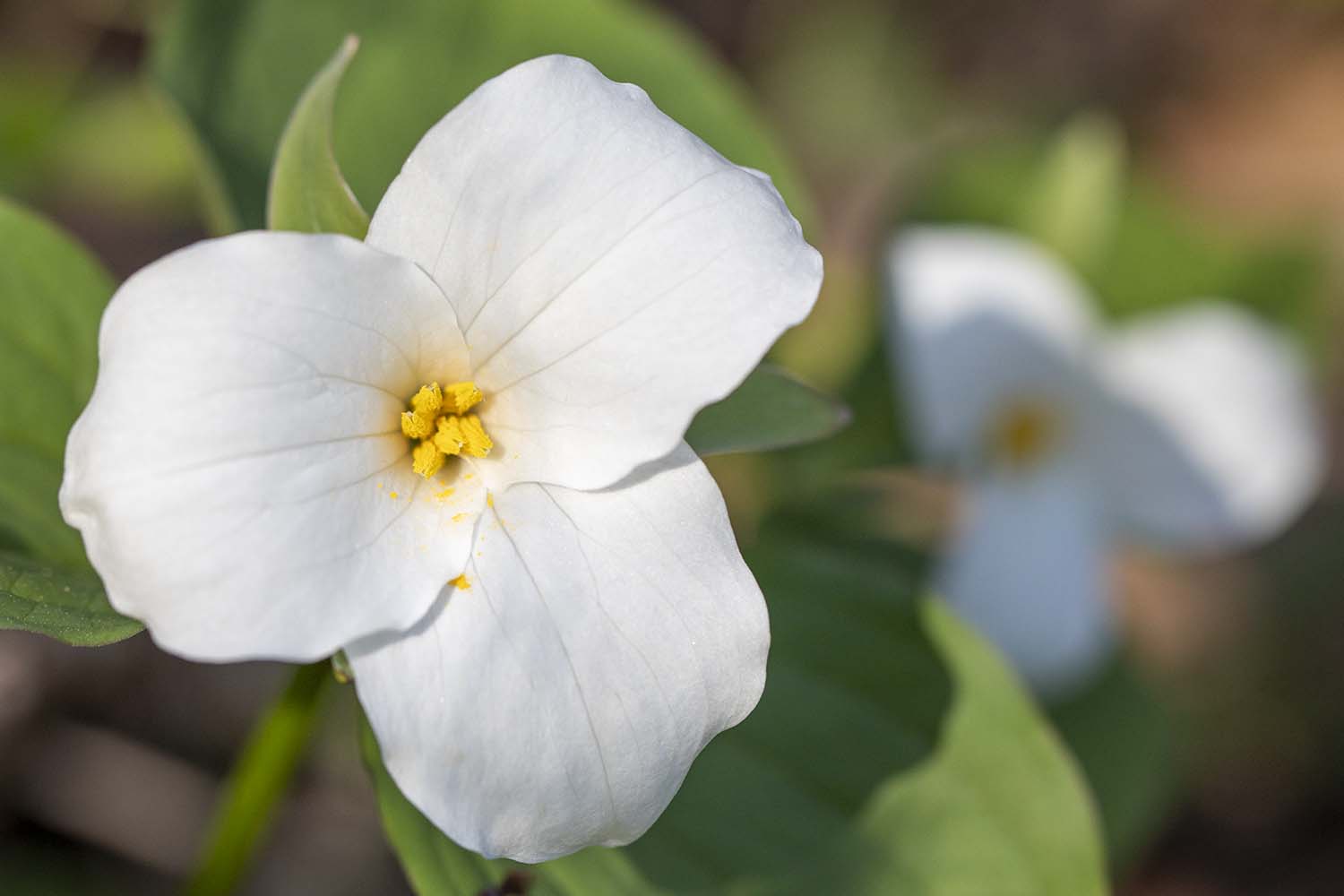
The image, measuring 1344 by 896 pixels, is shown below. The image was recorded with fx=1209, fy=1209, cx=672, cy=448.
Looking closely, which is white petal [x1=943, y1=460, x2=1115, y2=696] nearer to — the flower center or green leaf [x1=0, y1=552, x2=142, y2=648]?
the flower center

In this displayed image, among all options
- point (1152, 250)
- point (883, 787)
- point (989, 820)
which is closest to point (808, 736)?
point (883, 787)

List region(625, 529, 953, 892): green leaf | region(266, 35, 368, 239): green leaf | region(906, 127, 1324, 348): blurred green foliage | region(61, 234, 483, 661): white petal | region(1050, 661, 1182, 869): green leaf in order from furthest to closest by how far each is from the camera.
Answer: region(906, 127, 1324, 348): blurred green foliage < region(1050, 661, 1182, 869): green leaf < region(625, 529, 953, 892): green leaf < region(266, 35, 368, 239): green leaf < region(61, 234, 483, 661): white petal

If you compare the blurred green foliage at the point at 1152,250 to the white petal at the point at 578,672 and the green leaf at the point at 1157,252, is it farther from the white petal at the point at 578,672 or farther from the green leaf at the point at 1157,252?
the white petal at the point at 578,672

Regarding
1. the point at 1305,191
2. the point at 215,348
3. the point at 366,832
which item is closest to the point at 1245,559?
the point at 1305,191

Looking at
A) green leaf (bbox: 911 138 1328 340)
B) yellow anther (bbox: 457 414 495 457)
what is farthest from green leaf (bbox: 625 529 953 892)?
green leaf (bbox: 911 138 1328 340)

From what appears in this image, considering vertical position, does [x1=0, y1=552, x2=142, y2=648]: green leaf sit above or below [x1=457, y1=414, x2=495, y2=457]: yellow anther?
below

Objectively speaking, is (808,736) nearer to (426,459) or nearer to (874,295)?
(426,459)
